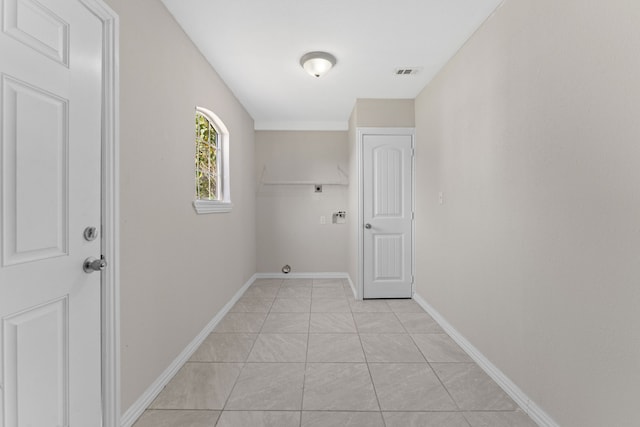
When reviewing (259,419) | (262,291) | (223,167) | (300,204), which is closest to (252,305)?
(262,291)

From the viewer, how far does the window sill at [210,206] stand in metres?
2.54

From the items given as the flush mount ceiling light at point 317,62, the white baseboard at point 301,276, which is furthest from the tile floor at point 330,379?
the flush mount ceiling light at point 317,62

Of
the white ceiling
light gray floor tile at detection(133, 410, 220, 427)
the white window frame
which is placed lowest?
light gray floor tile at detection(133, 410, 220, 427)

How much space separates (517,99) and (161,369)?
2.69 meters

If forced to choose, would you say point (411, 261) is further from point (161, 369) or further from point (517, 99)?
point (161, 369)

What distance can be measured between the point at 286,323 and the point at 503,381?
1.80m

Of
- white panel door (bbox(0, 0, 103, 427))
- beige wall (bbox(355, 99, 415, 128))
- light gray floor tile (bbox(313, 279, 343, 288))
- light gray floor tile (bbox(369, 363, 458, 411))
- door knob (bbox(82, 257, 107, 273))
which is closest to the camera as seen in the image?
white panel door (bbox(0, 0, 103, 427))

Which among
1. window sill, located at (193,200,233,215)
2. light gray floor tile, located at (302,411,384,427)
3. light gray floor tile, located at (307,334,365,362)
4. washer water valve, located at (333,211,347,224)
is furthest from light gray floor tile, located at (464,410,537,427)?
washer water valve, located at (333,211,347,224)

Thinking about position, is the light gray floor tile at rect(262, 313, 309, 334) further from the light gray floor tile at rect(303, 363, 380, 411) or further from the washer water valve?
the washer water valve

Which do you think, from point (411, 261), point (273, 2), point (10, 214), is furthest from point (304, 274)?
point (10, 214)

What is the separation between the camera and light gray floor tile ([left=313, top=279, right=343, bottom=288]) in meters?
4.32

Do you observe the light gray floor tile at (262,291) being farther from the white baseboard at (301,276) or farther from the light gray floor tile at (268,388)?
the light gray floor tile at (268,388)

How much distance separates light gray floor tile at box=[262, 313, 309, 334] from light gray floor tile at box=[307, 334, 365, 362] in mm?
202

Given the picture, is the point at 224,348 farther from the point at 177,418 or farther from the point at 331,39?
the point at 331,39
